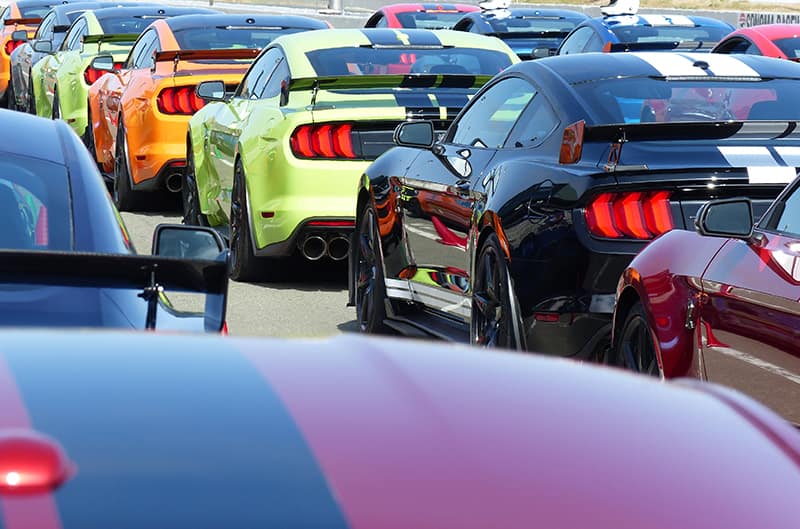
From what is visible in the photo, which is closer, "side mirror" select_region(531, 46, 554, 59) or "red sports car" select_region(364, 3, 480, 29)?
"side mirror" select_region(531, 46, 554, 59)

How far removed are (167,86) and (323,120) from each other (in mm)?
4169

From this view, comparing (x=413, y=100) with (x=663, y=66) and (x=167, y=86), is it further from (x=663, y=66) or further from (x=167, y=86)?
(x=167, y=86)

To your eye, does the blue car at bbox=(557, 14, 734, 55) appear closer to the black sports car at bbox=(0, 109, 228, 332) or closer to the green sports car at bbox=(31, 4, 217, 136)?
the green sports car at bbox=(31, 4, 217, 136)

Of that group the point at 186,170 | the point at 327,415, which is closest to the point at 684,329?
the point at 327,415

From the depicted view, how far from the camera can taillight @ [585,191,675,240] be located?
6973mm

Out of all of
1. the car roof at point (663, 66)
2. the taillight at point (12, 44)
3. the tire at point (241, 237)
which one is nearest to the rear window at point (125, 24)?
the taillight at point (12, 44)

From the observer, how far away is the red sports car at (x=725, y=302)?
5457mm

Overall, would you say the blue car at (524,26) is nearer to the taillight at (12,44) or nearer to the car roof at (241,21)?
the car roof at (241,21)

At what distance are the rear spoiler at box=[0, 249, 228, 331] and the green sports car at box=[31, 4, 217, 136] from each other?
1494cm

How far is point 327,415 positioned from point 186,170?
11.9 meters

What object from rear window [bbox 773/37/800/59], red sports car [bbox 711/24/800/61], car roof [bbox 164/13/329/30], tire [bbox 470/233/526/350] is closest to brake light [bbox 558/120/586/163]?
tire [bbox 470/233/526/350]

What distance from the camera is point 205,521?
190cm

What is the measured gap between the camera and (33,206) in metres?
4.93

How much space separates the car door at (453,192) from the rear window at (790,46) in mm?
6014
